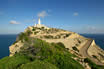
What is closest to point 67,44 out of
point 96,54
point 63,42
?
point 63,42

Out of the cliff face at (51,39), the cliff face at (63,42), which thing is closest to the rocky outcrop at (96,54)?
the cliff face at (63,42)

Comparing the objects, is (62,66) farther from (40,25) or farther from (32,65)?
(40,25)

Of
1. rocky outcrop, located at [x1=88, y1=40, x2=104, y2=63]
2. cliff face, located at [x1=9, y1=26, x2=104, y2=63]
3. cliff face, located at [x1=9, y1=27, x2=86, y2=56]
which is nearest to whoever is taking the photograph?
rocky outcrop, located at [x1=88, y1=40, x2=104, y2=63]

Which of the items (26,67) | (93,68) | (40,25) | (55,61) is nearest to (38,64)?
(26,67)

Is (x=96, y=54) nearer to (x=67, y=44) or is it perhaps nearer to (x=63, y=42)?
(x=67, y=44)

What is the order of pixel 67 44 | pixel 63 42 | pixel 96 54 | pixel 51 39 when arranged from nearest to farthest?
pixel 96 54
pixel 51 39
pixel 67 44
pixel 63 42

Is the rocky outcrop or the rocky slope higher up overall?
the rocky slope

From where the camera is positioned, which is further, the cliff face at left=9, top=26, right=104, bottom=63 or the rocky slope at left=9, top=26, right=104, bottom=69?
the cliff face at left=9, top=26, right=104, bottom=63

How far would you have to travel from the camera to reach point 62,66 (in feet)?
31.7

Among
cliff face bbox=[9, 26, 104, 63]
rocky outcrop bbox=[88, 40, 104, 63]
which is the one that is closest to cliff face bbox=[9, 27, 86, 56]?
cliff face bbox=[9, 26, 104, 63]

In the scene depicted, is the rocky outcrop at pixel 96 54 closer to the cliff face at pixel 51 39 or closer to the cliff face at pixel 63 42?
the cliff face at pixel 63 42

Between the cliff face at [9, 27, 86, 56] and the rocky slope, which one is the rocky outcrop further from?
the cliff face at [9, 27, 86, 56]

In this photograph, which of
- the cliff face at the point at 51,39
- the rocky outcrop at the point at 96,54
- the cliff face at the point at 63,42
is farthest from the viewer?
the cliff face at the point at 51,39

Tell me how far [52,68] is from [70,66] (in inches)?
117
